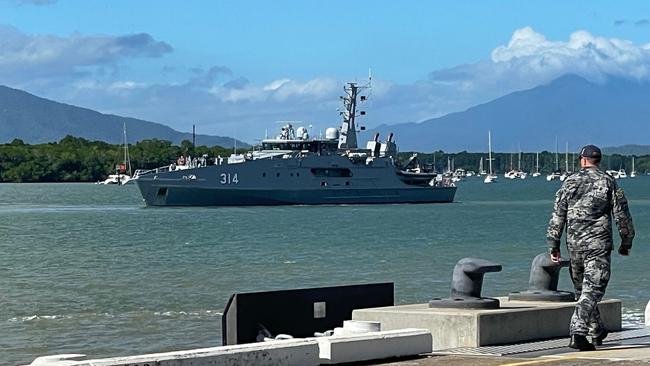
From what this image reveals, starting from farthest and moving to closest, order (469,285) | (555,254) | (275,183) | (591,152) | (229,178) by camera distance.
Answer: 1. (275,183)
2. (229,178)
3. (469,285)
4. (591,152)
5. (555,254)

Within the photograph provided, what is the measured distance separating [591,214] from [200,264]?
3515 cm

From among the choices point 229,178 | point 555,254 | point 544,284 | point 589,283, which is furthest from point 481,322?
point 229,178

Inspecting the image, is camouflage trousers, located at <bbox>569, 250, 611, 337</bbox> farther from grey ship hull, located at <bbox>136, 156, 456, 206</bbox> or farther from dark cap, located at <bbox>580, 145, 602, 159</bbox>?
grey ship hull, located at <bbox>136, 156, 456, 206</bbox>

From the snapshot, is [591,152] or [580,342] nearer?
[580,342]

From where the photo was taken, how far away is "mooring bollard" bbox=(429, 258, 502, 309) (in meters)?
11.8

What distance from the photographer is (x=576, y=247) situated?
36.4ft

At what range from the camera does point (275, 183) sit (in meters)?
105

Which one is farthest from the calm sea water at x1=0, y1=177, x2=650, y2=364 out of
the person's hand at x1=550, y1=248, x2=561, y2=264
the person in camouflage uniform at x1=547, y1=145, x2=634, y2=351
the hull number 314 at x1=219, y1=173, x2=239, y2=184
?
the person in camouflage uniform at x1=547, y1=145, x2=634, y2=351

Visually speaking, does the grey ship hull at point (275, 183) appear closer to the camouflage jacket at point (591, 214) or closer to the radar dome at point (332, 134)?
the radar dome at point (332, 134)

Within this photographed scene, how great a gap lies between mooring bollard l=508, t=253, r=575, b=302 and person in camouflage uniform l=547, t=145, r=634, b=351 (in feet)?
4.39

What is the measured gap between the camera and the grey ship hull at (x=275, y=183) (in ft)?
341

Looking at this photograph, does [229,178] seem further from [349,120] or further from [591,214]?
[591,214]

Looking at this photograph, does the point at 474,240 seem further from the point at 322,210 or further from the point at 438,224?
the point at 322,210

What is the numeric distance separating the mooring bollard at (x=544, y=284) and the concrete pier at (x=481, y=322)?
17cm
